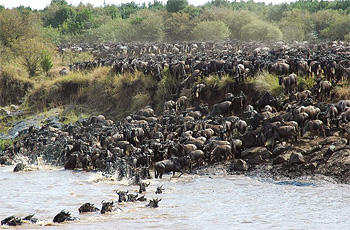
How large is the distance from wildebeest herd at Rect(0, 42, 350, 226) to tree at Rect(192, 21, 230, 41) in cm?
3040

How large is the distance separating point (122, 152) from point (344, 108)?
6.25 meters

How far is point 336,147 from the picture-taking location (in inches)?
559

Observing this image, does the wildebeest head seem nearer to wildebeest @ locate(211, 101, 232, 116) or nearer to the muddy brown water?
the muddy brown water

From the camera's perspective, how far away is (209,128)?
1680 centimetres

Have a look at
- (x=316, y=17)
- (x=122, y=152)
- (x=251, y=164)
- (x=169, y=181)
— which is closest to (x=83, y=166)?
(x=122, y=152)

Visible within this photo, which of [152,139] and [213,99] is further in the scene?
[213,99]

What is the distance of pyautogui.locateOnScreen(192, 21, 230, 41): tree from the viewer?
52.6 metres

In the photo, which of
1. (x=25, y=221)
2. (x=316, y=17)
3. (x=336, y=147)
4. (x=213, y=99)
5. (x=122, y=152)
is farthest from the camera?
(x=316, y=17)

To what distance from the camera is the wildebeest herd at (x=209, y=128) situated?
1518 centimetres

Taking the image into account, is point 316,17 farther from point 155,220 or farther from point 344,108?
point 155,220

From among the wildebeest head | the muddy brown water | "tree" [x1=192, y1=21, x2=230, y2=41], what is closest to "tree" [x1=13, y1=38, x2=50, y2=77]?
the muddy brown water

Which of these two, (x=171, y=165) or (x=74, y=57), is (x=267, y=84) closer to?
(x=171, y=165)

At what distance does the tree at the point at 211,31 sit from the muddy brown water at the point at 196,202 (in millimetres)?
38328

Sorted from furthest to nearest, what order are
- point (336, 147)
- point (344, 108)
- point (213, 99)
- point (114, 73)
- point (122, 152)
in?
point (114, 73), point (213, 99), point (122, 152), point (344, 108), point (336, 147)
